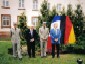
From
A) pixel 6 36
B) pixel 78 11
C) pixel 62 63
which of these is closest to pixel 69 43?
pixel 62 63

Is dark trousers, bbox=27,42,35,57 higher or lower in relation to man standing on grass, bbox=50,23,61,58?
lower

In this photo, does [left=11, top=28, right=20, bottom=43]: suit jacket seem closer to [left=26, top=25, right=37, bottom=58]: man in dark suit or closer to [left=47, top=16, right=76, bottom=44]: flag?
[left=26, top=25, right=37, bottom=58]: man in dark suit

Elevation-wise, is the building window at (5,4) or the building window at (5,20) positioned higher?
the building window at (5,4)

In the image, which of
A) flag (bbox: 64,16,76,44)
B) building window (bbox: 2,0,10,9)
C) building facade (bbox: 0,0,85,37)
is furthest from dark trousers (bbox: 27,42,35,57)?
building window (bbox: 2,0,10,9)

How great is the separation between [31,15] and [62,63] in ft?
126

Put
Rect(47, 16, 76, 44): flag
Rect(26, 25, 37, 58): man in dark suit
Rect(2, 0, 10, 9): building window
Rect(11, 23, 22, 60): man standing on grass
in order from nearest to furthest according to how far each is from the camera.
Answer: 1. Rect(11, 23, 22, 60): man standing on grass
2. Rect(26, 25, 37, 58): man in dark suit
3. Rect(47, 16, 76, 44): flag
4. Rect(2, 0, 10, 9): building window

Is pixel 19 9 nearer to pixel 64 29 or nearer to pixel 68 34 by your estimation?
pixel 64 29

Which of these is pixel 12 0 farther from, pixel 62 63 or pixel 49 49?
pixel 62 63

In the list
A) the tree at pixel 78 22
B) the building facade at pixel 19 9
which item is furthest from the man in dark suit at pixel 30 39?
the building facade at pixel 19 9

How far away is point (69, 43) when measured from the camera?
2628 centimetres

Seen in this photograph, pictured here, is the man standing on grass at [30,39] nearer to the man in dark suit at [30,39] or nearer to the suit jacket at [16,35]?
the man in dark suit at [30,39]

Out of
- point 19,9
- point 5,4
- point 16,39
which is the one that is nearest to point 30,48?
point 16,39

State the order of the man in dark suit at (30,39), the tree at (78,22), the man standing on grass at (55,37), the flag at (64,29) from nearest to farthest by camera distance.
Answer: the man in dark suit at (30,39) < the man standing on grass at (55,37) < the flag at (64,29) < the tree at (78,22)

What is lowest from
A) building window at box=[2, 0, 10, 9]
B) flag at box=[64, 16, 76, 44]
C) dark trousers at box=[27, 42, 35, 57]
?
dark trousers at box=[27, 42, 35, 57]
